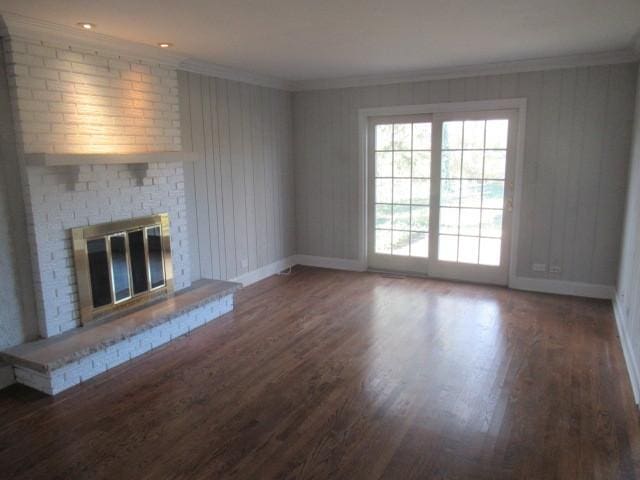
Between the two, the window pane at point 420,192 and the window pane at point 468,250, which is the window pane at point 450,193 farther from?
the window pane at point 468,250

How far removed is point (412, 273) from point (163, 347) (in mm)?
3289

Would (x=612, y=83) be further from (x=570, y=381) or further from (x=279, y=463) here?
(x=279, y=463)

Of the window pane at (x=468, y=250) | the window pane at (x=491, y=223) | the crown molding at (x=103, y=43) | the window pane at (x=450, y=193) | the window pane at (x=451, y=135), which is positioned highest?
the crown molding at (x=103, y=43)

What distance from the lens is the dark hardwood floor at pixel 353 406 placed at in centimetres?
237

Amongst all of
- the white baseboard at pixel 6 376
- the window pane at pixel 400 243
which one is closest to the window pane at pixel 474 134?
the window pane at pixel 400 243

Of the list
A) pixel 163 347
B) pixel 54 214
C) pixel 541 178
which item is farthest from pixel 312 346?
pixel 541 178

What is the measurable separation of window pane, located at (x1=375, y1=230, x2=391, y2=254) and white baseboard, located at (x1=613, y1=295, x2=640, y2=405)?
2604 mm

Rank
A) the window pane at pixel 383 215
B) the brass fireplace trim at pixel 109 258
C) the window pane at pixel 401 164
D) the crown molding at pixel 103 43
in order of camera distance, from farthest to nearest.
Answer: the window pane at pixel 383 215 < the window pane at pixel 401 164 < the brass fireplace trim at pixel 109 258 < the crown molding at pixel 103 43

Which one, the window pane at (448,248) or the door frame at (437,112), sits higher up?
the door frame at (437,112)

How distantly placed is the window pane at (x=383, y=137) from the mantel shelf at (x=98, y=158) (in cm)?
258

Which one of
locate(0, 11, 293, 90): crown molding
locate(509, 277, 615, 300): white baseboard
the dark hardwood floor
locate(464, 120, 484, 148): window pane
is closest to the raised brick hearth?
the dark hardwood floor

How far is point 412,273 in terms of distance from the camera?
5.90 metres

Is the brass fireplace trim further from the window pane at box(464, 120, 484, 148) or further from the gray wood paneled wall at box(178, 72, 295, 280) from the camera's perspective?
the window pane at box(464, 120, 484, 148)

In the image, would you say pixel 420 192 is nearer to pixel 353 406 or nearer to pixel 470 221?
pixel 470 221
